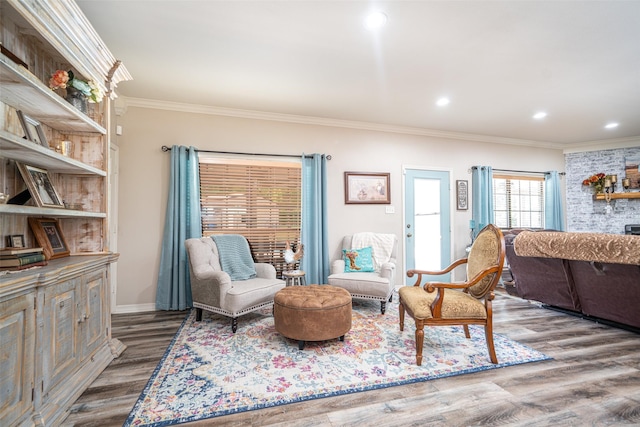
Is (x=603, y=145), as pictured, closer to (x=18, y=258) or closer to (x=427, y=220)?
(x=427, y=220)

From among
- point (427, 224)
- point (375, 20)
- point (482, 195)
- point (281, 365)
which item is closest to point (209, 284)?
point (281, 365)

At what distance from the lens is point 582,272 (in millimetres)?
2932

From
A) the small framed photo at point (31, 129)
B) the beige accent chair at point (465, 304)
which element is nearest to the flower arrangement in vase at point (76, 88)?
the small framed photo at point (31, 129)

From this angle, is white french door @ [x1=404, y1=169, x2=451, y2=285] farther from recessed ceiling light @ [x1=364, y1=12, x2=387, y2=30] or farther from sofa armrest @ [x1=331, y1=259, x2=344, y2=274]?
recessed ceiling light @ [x1=364, y1=12, x2=387, y2=30]

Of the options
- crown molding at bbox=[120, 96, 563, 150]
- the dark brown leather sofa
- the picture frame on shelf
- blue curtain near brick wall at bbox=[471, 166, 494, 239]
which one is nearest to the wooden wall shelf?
crown molding at bbox=[120, 96, 563, 150]

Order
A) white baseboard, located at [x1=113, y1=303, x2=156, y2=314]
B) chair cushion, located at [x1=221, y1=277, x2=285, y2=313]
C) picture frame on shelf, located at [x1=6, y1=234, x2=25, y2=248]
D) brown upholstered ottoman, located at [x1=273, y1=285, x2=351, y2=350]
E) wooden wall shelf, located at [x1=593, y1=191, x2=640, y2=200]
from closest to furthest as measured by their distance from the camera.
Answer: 1. picture frame on shelf, located at [x1=6, y1=234, x2=25, y2=248]
2. brown upholstered ottoman, located at [x1=273, y1=285, x2=351, y2=350]
3. chair cushion, located at [x1=221, y1=277, x2=285, y2=313]
4. white baseboard, located at [x1=113, y1=303, x2=156, y2=314]
5. wooden wall shelf, located at [x1=593, y1=191, x2=640, y2=200]

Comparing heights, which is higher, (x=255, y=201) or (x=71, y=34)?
(x=71, y=34)

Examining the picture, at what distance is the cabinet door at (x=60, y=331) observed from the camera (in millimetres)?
1552

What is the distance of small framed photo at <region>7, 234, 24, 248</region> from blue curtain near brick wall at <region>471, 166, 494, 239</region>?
18.7 ft

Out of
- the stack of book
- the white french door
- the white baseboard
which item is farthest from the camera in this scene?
the white french door

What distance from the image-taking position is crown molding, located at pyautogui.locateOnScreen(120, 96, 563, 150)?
3576 mm

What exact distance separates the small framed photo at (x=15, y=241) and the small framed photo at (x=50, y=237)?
0.09 m

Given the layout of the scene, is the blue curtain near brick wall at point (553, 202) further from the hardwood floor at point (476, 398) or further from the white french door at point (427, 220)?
the hardwood floor at point (476, 398)

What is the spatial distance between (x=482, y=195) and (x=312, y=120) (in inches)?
134
